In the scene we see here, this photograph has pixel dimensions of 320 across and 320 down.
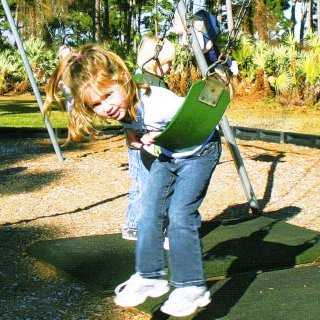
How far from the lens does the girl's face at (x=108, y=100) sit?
100 inches

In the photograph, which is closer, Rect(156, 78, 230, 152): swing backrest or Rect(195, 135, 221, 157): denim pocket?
Rect(156, 78, 230, 152): swing backrest

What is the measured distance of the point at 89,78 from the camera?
253 cm

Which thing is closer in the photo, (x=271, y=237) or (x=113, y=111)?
(x=113, y=111)

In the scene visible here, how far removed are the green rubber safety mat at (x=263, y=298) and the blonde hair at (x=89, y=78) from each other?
1014 mm

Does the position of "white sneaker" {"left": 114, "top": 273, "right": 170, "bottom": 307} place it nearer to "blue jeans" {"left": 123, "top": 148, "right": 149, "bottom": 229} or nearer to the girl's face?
the girl's face

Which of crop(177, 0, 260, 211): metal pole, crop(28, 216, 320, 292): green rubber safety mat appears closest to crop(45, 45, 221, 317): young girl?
crop(28, 216, 320, 292): green rubber safety mat

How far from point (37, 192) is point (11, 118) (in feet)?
Result: 26.9

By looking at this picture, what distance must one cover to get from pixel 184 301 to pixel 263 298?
804mm

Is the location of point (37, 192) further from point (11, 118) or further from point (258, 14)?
point (258, 14)

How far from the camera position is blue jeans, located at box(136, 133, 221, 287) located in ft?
8.57

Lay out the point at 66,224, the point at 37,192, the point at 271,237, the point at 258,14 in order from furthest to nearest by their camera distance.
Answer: the point at 258,14 → the point at 37,192 → the point at 66,224 → the point at 271,237

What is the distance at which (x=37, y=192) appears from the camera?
21.9 feet

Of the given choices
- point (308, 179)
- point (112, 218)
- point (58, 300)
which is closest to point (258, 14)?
point (308, 179)

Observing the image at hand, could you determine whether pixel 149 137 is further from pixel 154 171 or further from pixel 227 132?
pixel 227 132
